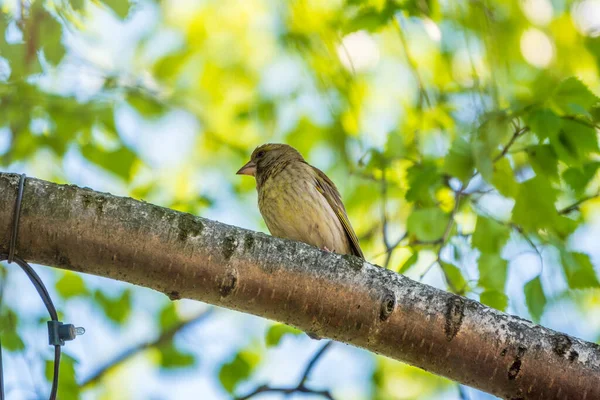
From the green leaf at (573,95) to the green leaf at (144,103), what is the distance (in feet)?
14.0

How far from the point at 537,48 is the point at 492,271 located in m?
6.55

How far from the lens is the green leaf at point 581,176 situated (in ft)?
14.5

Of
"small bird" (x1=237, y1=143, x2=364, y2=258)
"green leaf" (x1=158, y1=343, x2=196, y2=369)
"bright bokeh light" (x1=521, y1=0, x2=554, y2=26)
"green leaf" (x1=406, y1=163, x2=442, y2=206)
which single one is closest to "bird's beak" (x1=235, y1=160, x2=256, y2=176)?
"small bird" (x1=237, y1=143, x2=364, y2=258)

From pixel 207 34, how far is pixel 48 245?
24.9ft

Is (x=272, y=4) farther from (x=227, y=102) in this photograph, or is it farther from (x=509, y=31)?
(x=509, y=31)

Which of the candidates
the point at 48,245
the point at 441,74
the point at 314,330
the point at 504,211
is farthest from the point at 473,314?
the point at 441,74

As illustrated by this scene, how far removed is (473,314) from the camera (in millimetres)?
3410

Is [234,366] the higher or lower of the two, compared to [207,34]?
lower

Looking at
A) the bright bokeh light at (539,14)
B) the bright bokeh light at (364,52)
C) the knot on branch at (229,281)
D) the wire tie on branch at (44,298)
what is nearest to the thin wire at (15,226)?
the wire tie on branch at (44,298)

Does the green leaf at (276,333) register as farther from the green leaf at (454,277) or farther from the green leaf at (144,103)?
the green leaf at (144,103)

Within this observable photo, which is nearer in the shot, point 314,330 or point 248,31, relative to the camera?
point 314,330

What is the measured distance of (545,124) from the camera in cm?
401

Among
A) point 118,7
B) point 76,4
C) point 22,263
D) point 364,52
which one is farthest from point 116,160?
point 364,52

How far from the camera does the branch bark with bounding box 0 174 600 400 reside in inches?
128
